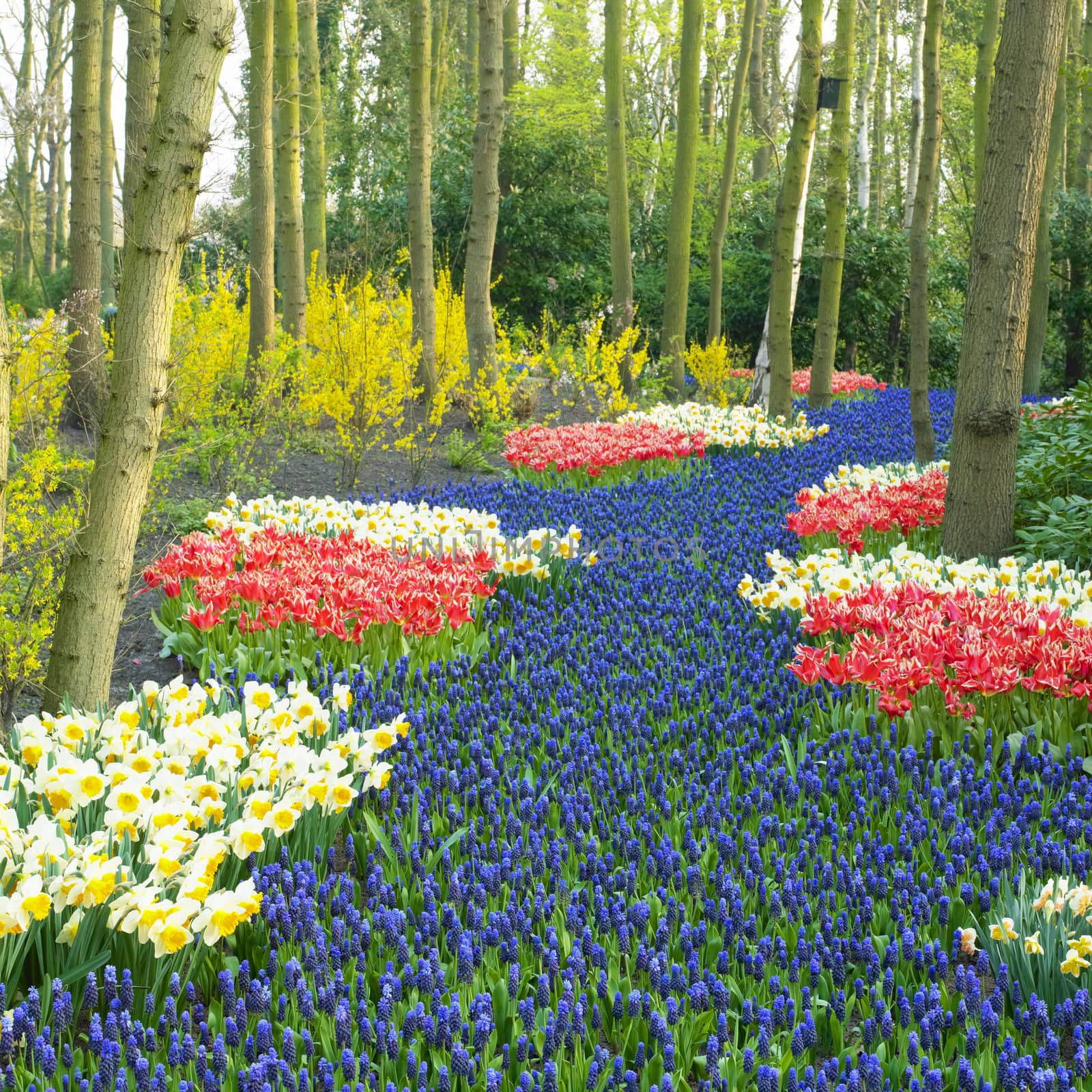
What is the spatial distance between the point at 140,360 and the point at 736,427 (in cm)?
812

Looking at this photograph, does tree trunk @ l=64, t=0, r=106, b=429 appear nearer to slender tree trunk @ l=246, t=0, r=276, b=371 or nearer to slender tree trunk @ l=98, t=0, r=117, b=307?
slender tree trunk @ l=246, t=0, r=276, b=371

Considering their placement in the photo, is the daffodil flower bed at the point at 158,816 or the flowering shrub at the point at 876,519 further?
the flowering shrub at the point at 876,519

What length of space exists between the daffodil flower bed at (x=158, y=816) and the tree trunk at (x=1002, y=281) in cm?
380

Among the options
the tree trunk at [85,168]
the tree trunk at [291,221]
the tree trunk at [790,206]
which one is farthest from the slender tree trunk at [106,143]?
the tree trunk at [790,206]

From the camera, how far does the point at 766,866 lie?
10.1 ft

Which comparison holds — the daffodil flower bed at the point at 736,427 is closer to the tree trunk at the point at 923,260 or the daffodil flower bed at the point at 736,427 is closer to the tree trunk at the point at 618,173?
the tree trunk at the point at 923,260

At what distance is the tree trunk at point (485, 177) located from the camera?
1180cm

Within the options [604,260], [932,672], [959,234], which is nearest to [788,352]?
[932,672]

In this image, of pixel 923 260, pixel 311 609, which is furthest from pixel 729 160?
pixel 311 609

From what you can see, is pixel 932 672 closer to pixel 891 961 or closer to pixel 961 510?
pixel 891 961

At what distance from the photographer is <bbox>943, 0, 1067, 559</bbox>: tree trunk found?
5660mm

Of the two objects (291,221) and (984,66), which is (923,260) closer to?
(984,66)

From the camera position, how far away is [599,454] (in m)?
10.0

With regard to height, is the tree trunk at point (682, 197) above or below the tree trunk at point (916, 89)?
below
